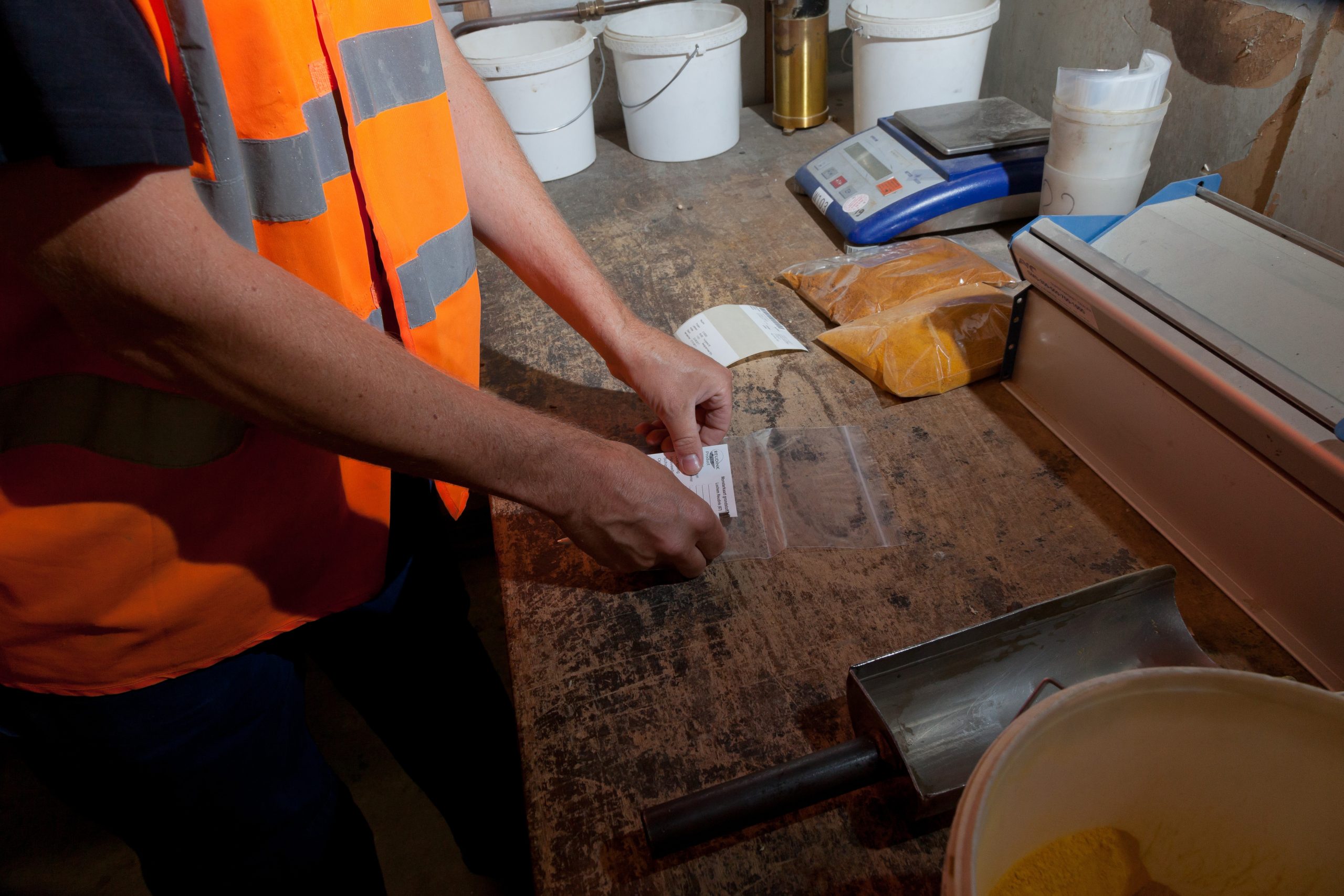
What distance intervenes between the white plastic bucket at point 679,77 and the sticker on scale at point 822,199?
0.45 m

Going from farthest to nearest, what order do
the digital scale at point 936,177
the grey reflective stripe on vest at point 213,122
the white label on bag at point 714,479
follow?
the digital scale at point 936,177 → the white label on bag at point 714,479 → the grey reflective stripe on vest at point 213,122

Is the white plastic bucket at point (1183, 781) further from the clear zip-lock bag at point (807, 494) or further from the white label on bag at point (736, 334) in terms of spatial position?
the white label on bag at point (736, 334)

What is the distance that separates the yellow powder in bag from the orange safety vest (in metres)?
0.66

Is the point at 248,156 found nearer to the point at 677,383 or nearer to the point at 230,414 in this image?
the point at 230,414

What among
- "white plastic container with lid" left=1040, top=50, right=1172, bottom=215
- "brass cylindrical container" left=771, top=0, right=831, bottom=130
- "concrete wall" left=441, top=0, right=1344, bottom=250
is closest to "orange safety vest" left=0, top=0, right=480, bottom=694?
"white plastic container with lid" left=1040, top=50, right=1172, bottom=215

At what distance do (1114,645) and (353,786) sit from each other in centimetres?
160

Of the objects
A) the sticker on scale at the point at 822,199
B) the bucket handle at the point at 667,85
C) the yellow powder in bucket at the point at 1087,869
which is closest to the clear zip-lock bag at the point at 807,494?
the yellow powder in bucket at the point at 1087,869

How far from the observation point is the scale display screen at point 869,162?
1387 mm

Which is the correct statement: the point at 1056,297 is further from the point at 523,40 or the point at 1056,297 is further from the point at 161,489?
the point at 523,40

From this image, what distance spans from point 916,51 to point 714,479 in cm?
114

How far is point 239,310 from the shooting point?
494 millimetres

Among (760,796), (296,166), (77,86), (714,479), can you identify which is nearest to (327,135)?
(296,166)

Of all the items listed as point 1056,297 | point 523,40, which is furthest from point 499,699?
point 523,40

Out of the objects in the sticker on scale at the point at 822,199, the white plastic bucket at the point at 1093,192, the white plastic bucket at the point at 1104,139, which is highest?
the white plastic bucket at the point at 1104,139
